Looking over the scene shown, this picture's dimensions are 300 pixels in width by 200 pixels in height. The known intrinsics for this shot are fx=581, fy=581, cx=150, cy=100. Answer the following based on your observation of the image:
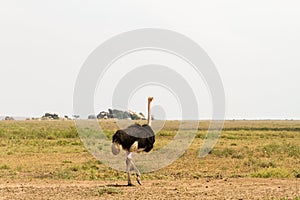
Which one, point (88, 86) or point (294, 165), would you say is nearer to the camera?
point (88, 86)

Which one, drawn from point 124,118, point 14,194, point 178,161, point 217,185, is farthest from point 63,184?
point 178,161

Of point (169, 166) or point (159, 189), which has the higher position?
point (159, 189)

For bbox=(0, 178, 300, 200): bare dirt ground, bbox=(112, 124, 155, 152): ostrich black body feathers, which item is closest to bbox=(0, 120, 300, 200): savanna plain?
bbox=(0, 178, 300, 200): bare dirt ground

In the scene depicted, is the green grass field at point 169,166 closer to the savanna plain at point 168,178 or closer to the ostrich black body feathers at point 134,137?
the savanna plain at point 168,178

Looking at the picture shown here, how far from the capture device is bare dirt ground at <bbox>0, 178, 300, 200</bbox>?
13189mm

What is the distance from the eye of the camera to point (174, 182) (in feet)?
52.6

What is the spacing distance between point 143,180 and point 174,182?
3.41 feet

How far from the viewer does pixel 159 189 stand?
14.3 metres

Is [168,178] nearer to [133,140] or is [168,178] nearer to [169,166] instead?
[133,140]

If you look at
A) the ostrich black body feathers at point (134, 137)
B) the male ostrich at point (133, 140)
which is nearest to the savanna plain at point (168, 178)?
the male ostrich at point (133, 140)

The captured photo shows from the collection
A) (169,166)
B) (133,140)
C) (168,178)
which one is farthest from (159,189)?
(169,166)

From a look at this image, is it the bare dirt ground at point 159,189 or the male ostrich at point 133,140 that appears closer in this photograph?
the bare dirt ground at point 159,189

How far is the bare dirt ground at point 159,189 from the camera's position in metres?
13.2

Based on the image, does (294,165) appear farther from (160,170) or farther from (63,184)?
(63,184)
